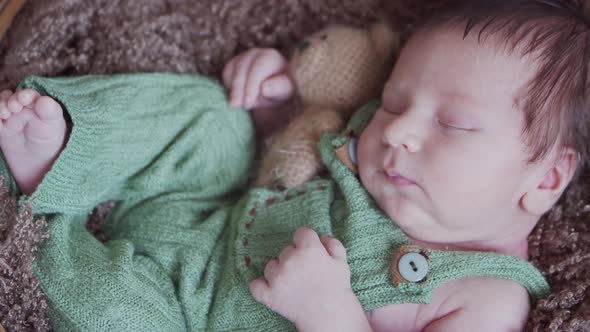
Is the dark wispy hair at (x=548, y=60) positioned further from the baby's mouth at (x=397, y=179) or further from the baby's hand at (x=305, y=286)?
the baby's hand at (x=305, y=286)

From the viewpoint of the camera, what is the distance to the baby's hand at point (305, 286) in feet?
3.63

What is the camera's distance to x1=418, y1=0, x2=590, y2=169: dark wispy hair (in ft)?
3.76

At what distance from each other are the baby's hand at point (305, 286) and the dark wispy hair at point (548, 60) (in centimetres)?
42

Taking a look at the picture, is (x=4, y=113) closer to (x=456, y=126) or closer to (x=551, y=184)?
(x=456, y=126)

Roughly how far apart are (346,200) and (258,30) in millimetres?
543

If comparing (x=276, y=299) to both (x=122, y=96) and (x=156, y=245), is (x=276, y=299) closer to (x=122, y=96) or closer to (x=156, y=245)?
(x=156, y=245)

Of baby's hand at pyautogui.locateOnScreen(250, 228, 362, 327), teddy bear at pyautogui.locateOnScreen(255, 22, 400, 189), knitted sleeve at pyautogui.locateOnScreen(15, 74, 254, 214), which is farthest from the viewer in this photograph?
teddy bear at pyautogui.locateOnScreen(255, 22, 400, 189)

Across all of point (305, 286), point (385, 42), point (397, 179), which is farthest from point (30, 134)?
point (385, 42)

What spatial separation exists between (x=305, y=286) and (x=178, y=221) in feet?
1.20

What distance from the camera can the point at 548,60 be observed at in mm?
1150

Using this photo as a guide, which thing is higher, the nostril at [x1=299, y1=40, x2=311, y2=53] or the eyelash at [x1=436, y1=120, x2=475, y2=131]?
the nostril at [x1=299, y1=40, x2=311, y2=53]

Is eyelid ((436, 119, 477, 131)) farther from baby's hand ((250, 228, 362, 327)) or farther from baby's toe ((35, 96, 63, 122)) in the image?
baby's toe ((35, 96, 63, 122))

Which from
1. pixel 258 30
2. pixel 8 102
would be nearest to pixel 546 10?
pixel 258 30

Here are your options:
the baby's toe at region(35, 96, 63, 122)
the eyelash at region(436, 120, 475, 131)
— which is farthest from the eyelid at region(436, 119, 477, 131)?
the baby's toe at region(35, 96, 63, 122)
